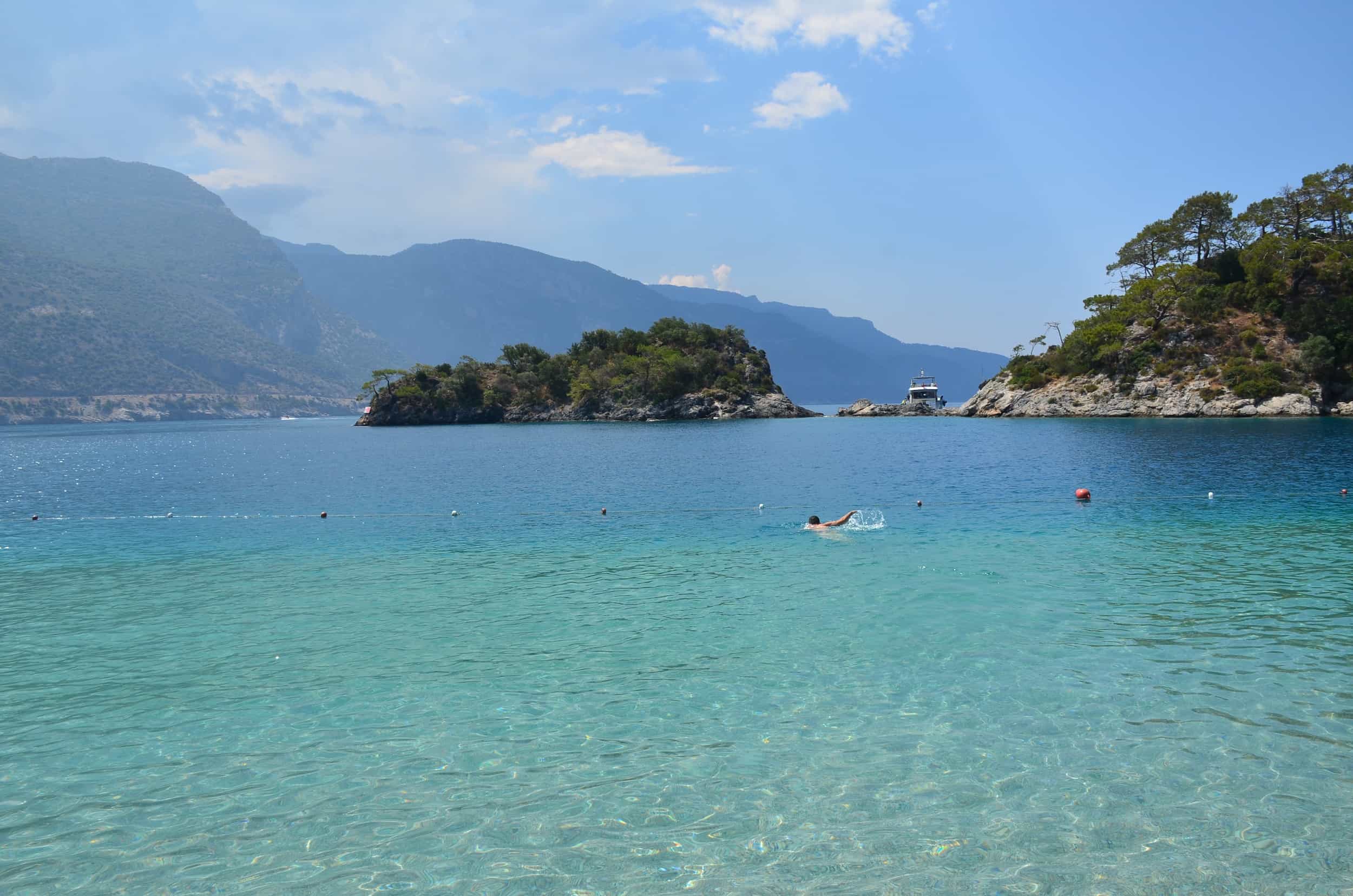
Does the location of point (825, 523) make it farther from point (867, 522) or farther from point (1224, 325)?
point (1224, 325)

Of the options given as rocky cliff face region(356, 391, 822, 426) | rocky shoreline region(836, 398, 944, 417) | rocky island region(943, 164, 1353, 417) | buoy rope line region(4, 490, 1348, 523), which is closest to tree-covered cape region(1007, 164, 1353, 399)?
rocky island region(943, 164, 1353, 417)

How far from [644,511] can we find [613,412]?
144849 mm

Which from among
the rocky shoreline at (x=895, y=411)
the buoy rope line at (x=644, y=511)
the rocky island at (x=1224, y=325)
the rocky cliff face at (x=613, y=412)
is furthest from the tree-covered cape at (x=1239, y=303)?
the buoy rope line at (x=644, y=511)

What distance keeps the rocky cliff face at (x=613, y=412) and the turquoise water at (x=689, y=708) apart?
142589mm

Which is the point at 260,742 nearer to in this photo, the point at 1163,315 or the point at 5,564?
the point at 5,564

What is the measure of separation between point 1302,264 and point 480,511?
5630 inches

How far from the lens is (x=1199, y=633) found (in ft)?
57.0

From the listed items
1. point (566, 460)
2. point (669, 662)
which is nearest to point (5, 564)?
point (669, 662)

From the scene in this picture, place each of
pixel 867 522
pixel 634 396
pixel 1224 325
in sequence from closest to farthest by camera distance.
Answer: pixel 867 522
pixel 1224 325
pixel 634 396

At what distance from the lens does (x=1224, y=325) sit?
421 ft

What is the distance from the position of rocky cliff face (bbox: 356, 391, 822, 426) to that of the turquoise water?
5614 inches

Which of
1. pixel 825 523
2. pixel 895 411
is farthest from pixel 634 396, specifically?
pixel 825 523

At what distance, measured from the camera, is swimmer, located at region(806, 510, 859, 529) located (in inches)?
1335

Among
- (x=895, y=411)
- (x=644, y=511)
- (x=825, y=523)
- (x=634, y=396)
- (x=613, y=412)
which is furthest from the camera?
(x=895, y=411)
